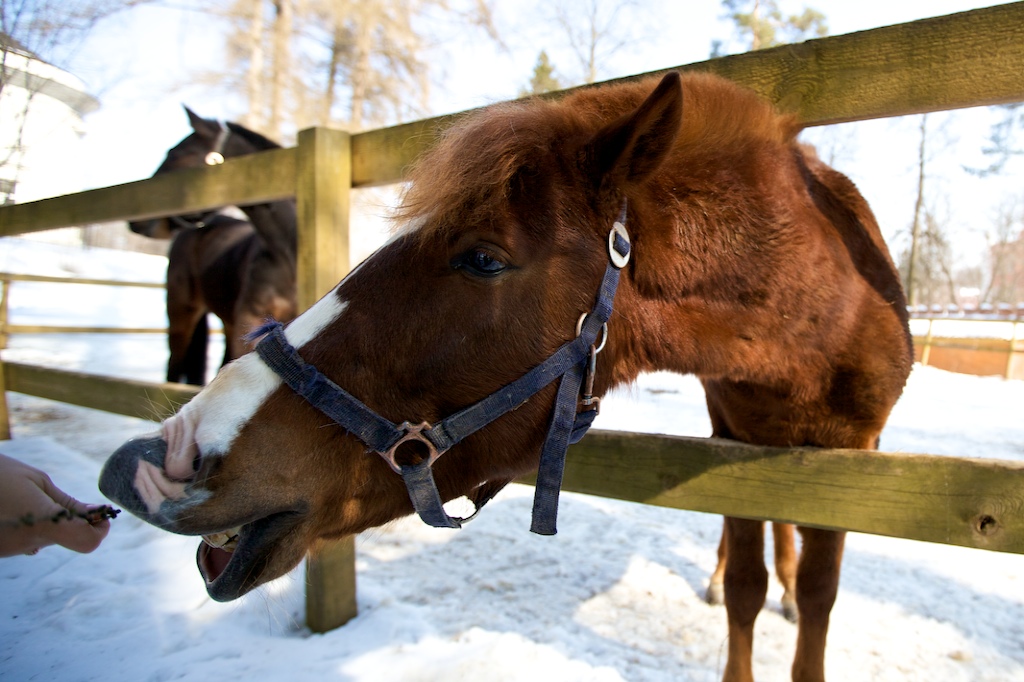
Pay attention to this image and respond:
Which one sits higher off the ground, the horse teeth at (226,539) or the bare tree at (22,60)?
the bare tree at (22,60)

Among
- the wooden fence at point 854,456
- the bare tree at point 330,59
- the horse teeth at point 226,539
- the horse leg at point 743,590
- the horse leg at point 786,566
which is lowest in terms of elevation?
the horse leg at point 786,566

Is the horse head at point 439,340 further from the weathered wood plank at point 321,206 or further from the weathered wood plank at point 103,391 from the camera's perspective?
the weathered wood plank at point 103,391

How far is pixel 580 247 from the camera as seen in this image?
128 centimetres

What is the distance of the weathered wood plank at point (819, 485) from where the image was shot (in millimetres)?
1334

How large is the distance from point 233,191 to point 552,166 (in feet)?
6.59

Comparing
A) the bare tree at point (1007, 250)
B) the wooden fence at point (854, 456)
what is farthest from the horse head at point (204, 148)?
the bare tree at point (1007, 250)

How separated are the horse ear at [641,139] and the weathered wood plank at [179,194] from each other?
1.74 metres

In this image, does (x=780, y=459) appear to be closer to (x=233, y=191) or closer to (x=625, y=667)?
(x=625, y=667)

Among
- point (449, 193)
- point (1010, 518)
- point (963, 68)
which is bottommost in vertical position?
point (1010, 518)

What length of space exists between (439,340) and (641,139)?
2.14 feet

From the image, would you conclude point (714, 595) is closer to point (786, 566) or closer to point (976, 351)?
point (786, 566)

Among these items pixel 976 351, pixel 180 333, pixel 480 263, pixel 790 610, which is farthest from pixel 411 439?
pixel 976 351

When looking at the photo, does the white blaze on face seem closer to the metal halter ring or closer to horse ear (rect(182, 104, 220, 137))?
the metal halter ring

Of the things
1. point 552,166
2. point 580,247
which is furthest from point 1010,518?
point 552,166
